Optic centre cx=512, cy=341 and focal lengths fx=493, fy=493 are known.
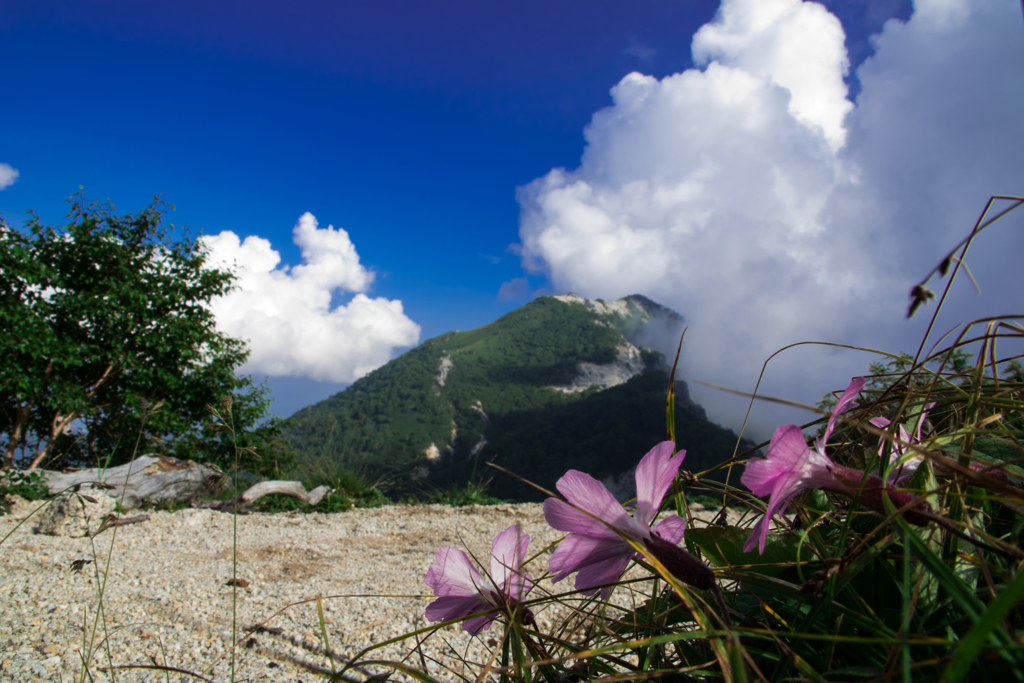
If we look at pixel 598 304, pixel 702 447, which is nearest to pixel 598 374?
pixel 598 304

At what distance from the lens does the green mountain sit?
34219 mm

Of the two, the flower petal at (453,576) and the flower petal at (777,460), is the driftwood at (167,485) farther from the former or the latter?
the flower petal at (777,460)

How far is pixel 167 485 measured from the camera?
662 centimetres

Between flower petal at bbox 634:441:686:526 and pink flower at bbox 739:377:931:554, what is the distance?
0.28 feet

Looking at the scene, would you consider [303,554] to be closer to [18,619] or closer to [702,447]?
[18,619]

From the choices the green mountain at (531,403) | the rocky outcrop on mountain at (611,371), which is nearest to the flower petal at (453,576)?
the green mountain at (531,403)

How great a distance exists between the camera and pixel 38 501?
17.9 feet

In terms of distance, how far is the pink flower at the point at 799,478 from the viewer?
0.49 m

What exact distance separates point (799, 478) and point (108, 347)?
10.4 m

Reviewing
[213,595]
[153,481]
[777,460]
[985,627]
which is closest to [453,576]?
[777,460]

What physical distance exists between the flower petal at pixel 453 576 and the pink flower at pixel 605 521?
208 millimetres

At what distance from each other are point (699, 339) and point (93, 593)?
296 ft

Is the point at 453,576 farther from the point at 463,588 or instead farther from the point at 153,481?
the point at 153,481

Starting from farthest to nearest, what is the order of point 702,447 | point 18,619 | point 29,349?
point 702,447 < point 29,349 < point 18,619
